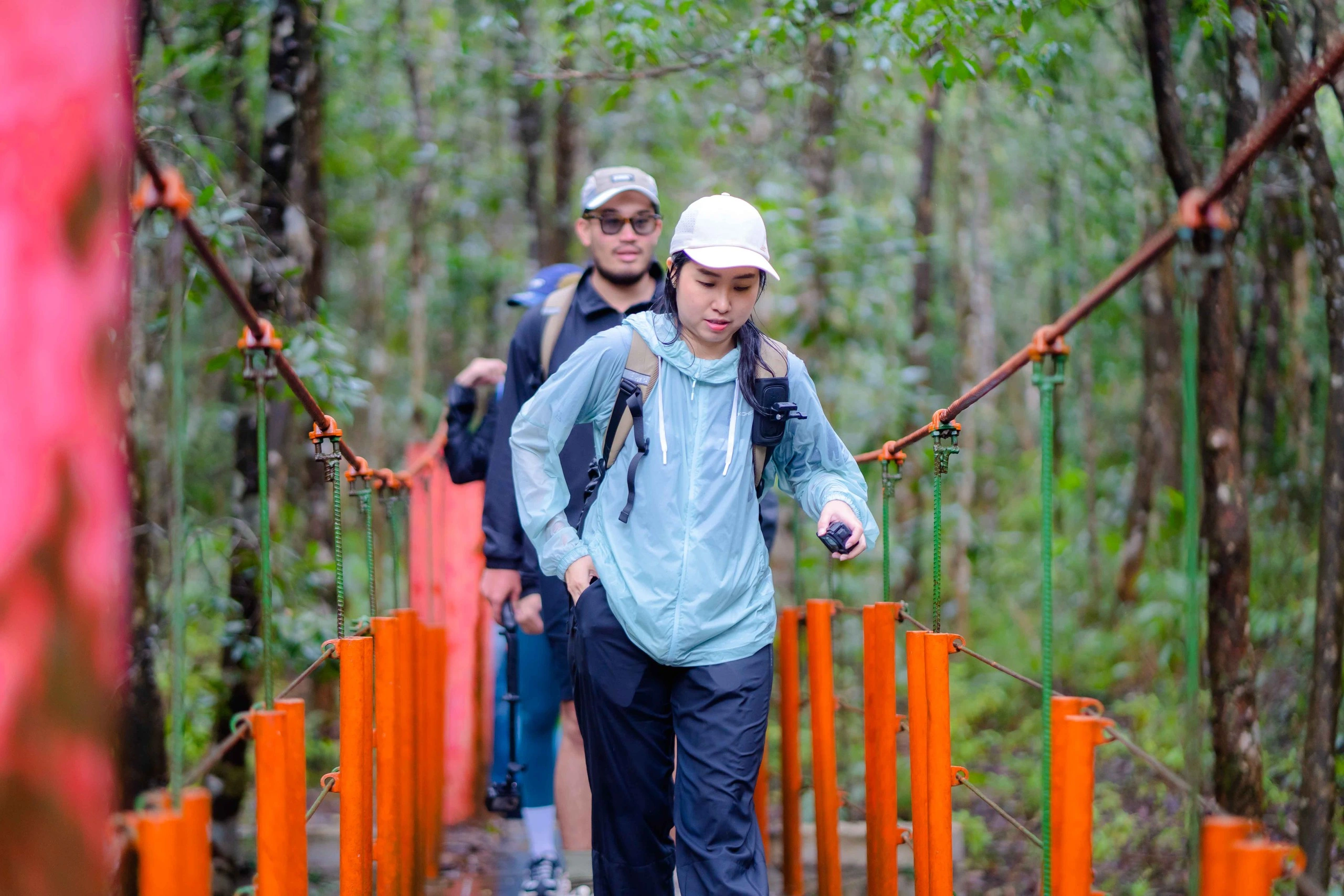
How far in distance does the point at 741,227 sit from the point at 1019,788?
6.51m

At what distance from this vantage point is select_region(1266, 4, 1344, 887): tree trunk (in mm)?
4062

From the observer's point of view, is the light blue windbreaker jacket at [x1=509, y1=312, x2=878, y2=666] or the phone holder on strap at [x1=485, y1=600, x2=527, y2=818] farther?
the phone holder on strap at [x1=485, y1=600, x2=527, y2=818]

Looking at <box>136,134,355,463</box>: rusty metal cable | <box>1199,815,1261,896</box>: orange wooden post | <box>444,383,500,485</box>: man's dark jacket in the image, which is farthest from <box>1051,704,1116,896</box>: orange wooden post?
<box>444,383,500,485</box>: man's dark jacket

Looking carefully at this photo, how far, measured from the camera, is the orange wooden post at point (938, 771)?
279 cm

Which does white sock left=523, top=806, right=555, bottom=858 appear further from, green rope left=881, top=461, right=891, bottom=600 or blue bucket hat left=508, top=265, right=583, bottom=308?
blue bucket hat left=508, top=265, right=583, bottom=308

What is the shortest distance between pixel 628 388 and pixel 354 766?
1.04 metres

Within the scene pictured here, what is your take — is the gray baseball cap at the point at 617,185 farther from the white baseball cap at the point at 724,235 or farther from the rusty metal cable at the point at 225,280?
the rusty metal cable at the point at 225,280

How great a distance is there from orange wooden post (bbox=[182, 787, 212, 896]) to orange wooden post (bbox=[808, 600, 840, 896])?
218 cm

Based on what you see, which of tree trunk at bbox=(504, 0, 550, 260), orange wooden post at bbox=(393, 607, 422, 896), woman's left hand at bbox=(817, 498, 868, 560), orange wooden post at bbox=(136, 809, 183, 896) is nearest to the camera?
orange wooden post at bbox=(136, 809, 183, 896)

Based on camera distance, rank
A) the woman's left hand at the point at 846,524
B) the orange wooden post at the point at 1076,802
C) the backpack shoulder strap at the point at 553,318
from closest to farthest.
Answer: the orange wooden post at the point at 1076,802 < the woman's left hand at the point at 846,524 < the backpack shoulder strap at the point at 553,318

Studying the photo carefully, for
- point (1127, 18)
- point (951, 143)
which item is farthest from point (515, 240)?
point (1127, 18)

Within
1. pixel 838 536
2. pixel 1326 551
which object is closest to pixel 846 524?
pixel 838 536

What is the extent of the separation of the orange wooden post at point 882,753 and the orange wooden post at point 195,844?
1.87 m

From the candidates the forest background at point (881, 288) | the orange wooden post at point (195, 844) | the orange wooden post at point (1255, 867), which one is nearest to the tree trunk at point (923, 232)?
the forest background at point (881, 288)
